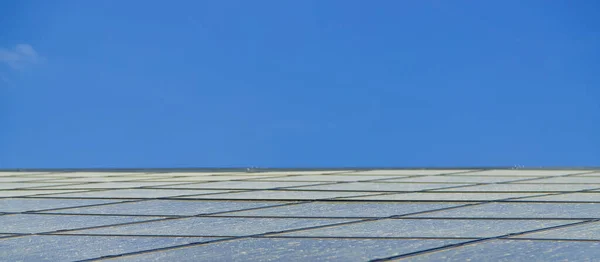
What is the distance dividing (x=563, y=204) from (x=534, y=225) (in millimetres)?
1146

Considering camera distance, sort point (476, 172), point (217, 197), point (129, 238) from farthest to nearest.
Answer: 1. point (476, 172)
2. point (217, 197)
3. point (129, 238)

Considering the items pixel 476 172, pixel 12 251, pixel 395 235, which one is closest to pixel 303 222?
pixel 395 235

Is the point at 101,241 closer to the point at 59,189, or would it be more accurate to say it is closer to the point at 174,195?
the point at 174,195

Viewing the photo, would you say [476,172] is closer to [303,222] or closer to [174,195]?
[174,195]

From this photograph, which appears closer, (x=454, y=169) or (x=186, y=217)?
(x=186, y=217)

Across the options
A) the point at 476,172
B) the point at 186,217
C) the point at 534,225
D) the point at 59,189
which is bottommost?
the point at 534,225

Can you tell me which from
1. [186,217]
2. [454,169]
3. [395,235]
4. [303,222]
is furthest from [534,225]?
[454,169]

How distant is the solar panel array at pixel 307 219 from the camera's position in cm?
422

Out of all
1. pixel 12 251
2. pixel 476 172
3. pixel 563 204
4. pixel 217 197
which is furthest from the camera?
pixel 476 172

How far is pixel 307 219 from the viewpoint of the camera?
5.42 m

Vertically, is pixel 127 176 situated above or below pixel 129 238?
above

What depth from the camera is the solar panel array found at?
4.22 m

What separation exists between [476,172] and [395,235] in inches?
206

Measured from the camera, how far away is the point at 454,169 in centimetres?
1023
